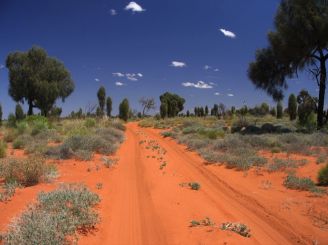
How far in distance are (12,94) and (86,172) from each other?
32009mm

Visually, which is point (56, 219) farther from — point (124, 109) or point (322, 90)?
point (124, 109)

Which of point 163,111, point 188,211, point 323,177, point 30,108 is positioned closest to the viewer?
point 188,211

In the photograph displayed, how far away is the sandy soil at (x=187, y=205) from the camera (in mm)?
6262

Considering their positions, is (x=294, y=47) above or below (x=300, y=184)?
above

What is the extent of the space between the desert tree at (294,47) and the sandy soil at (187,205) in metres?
15.6

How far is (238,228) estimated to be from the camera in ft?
21.0

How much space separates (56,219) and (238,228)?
3.30 metres

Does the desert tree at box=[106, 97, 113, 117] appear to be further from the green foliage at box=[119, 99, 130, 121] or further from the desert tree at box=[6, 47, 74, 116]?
the desert tree at box=[6, 47, 74, 116]

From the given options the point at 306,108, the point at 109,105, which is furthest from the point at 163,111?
the point at 306,108

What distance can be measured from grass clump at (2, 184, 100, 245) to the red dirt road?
0.31 metres

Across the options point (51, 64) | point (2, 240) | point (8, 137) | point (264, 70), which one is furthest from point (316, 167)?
point (51, 64)

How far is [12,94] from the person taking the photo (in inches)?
1548

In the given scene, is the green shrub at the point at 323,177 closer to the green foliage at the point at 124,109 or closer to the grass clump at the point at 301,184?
the grass clump at the point at 301,184

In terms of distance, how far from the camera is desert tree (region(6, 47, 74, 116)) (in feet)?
127
